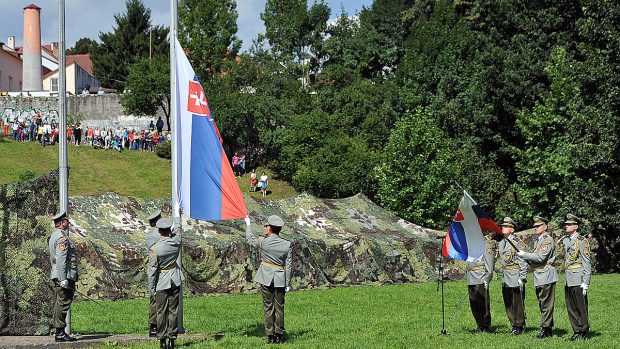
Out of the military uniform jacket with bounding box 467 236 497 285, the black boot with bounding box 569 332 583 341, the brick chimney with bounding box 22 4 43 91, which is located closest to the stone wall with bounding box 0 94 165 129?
the brick chimney with bounding box 22 4 43 91

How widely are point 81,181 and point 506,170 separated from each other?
2542cm

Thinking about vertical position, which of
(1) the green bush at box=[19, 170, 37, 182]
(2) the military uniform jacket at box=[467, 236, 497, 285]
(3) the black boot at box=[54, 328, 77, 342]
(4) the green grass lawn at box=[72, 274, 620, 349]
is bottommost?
(4) the green grass lawn at box=[72, 274, 620, 349]

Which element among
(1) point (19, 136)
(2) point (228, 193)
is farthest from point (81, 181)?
(2) point (228, 193)

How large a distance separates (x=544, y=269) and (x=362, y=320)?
Result: 15.3 feet

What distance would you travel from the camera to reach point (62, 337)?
15.5 meters

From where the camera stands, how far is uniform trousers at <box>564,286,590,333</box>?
1716 centimetres

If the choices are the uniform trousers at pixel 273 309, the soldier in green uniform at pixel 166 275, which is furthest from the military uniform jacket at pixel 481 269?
the soldier in green uniform at pixel 166 275

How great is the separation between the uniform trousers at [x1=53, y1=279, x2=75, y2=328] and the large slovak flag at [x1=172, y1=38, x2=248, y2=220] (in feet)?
7.83

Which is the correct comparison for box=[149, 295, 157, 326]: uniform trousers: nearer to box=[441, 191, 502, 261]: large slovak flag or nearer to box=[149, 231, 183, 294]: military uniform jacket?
box=[149, 231, 183, 294]: military uniform jacket

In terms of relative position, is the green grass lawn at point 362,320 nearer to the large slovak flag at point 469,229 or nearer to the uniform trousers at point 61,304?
the uniform trousers at point 61,304

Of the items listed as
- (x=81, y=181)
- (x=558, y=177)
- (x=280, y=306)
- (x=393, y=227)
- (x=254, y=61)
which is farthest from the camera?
(x=254, y=61)

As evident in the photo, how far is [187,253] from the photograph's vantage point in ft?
91.8

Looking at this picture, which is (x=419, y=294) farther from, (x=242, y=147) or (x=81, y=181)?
(x=242, y=147)

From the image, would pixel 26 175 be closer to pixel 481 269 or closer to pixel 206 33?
pixel 206 33
